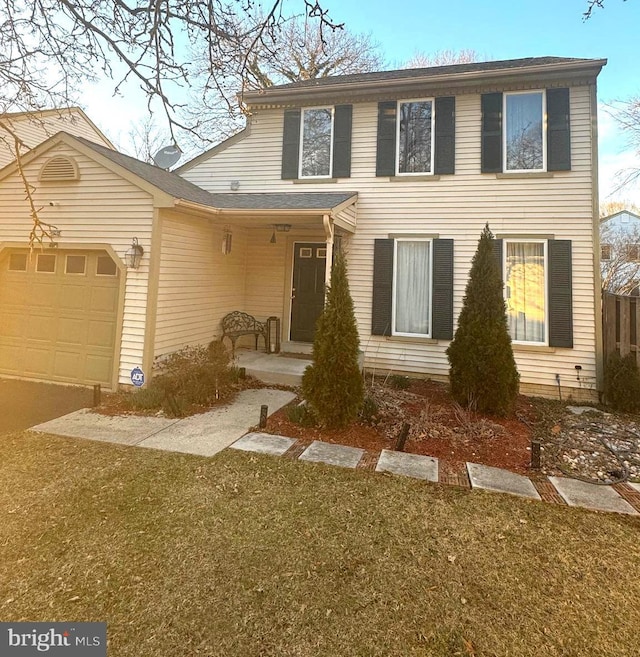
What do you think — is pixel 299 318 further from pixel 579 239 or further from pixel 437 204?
pixel 579 239

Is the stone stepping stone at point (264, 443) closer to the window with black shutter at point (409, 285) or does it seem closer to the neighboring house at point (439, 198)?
the neighboring house at point (439, 198)

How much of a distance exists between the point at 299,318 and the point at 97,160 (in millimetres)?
4733

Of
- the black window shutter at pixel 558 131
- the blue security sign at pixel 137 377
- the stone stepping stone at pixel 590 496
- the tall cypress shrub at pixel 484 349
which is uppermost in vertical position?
the black window shutter at pixel 558 131

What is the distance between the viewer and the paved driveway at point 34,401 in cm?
517

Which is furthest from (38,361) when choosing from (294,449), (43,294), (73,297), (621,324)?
(621,324)

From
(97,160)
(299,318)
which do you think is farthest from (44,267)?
(299,318)

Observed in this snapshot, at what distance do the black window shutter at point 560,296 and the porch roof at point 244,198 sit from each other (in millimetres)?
3924

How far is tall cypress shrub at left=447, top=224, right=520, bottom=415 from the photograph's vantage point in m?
5.49

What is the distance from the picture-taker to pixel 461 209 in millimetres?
7719

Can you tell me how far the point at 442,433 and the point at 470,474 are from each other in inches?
39.1

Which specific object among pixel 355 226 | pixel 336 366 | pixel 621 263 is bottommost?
pixel 336 366

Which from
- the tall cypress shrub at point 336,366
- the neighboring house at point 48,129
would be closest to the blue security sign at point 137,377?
the tall cypress shrub at point 336,366

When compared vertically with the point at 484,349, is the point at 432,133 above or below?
above

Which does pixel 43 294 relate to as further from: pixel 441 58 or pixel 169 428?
pixel 441 58
